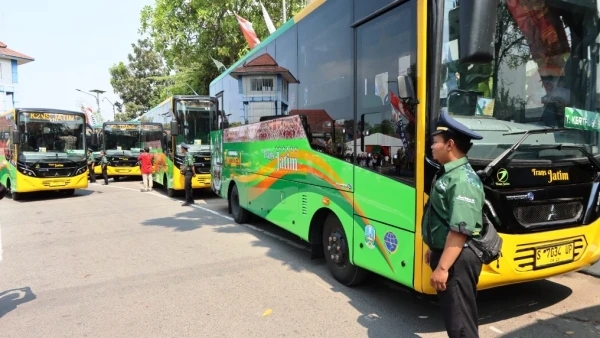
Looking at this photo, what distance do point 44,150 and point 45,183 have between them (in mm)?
1175

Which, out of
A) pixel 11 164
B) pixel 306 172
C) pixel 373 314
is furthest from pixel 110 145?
pixel 373 314

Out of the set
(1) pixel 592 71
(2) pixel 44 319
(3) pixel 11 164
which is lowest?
(2) pixel 44 319

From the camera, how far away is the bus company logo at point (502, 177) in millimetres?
3164

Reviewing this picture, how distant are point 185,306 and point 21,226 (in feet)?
23.9

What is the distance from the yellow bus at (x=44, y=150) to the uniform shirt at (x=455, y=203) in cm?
1430

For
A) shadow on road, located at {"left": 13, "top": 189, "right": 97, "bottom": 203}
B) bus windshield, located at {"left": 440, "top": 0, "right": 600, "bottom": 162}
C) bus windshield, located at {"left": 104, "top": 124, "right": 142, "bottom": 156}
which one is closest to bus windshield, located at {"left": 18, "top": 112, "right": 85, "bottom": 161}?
shadow on road, located at {"left": 13, "top": 189, "right": 97, "bottom": 203}

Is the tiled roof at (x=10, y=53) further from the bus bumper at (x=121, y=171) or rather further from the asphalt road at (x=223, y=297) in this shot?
the asphalt road at (x=223, y=297)

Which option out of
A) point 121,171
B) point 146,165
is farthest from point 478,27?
point 121,171

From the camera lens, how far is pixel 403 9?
11.5 ft

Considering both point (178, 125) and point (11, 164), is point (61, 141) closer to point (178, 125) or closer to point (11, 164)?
point (11, 164)

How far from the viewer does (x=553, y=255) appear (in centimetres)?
344

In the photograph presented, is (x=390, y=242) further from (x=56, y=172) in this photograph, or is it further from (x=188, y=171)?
(x=56, y=172)

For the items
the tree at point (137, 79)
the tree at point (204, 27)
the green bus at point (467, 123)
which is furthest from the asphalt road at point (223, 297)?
the tree at point (137, 79)

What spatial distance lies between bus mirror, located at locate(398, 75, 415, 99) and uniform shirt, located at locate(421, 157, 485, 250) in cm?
95
